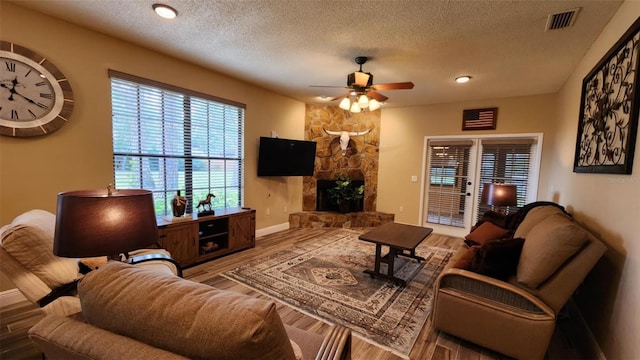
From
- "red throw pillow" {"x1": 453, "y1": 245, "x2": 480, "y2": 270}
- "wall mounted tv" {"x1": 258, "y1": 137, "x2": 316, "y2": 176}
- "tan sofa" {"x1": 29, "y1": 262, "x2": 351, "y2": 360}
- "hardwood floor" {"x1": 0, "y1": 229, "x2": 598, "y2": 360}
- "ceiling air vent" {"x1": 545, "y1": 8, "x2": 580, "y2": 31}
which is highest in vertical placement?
"ceiling air vent" {"x1": 545, "y1": 8, "x2": 580, "y2": 31}

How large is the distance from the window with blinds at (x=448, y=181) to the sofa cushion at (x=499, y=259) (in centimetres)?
337

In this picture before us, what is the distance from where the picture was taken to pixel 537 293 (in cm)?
188

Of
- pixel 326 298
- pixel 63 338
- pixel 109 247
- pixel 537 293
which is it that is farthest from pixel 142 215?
pixel 537 293

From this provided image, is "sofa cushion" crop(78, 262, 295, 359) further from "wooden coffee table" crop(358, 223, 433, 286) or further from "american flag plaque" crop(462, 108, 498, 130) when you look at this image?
"american flag plaque" crop(462, 108, 498, 130)

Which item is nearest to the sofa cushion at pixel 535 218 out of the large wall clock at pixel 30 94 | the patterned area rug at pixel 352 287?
the patterned area rug at pixel 352 287

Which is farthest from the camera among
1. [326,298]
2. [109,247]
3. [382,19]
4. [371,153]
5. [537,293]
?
[371,153]

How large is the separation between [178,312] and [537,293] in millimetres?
2270

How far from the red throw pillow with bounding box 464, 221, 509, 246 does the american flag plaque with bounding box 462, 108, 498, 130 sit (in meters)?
2.29

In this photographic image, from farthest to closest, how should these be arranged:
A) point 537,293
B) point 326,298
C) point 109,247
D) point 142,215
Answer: point 326,298 → point 537,293 → point 142,215 → point 109,247

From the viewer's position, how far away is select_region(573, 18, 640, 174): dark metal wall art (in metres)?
1.78

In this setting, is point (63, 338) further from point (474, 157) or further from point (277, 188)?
point (474, 157)

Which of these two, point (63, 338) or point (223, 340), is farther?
point (63, 338)

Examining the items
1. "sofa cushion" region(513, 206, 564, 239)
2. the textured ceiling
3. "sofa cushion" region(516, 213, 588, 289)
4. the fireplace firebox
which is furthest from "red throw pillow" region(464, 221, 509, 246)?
the fireplace firebox

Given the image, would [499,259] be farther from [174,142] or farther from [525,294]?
[174,142]
